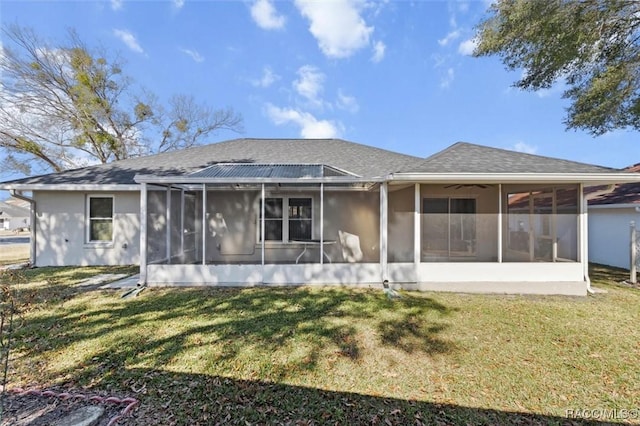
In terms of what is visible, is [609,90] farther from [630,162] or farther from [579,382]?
[630,162]

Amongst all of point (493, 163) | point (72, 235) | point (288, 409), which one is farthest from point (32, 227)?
point (493, 163)

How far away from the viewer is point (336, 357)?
3.76 metres

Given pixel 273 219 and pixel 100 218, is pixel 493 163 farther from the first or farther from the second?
pixel 100 218

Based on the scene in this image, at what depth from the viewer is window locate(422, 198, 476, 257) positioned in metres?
6.98

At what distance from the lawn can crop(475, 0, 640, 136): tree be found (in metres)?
6.57

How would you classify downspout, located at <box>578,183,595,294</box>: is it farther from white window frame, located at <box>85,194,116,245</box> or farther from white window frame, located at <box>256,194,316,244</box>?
white window frame, located at <box>85,194,116,245</box>

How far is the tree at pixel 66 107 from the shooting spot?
55.2 feet

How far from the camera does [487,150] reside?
794 cm

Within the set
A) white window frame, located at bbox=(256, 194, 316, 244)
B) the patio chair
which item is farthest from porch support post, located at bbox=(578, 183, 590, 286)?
white window frame, located at bbox=(256, 194, 316, 244)

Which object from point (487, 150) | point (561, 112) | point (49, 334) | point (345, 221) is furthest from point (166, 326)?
point (561, 112)

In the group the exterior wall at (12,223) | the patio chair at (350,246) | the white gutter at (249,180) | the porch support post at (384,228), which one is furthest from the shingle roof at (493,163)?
the exterior wall at (12,223)

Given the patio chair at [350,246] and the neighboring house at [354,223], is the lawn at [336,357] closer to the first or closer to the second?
the neighboring house at [354,223]

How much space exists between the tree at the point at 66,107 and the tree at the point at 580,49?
22.0 m

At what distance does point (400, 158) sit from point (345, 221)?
359 cm
